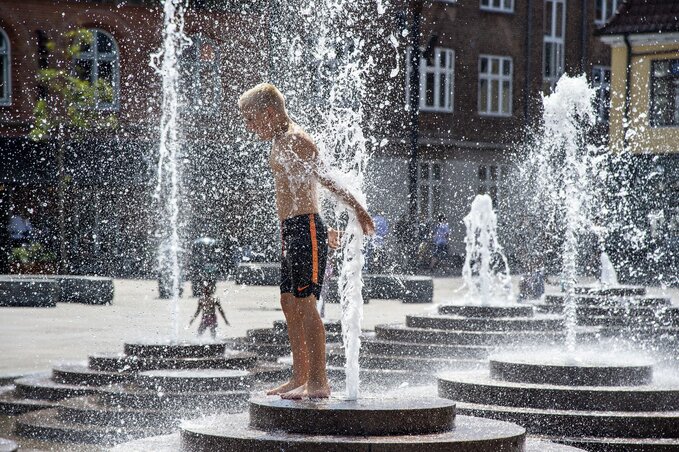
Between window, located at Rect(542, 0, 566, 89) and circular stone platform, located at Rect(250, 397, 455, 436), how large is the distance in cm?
3872

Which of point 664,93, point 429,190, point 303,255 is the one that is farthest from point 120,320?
point 429,190

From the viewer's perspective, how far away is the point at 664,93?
34500mm

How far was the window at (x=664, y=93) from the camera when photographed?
34.0 meters

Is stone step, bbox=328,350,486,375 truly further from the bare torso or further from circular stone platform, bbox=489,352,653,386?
the bare torso

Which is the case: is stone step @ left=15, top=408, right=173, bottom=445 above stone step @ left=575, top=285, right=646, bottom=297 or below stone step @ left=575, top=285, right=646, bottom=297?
below

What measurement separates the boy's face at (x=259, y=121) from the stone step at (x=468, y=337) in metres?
5.87

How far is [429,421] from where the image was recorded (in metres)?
5.88

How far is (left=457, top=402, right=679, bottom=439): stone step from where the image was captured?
748cm

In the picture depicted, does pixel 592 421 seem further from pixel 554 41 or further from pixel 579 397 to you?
pixel 554 41

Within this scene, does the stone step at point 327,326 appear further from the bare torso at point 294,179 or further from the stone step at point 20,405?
the bare torso at point 294,179

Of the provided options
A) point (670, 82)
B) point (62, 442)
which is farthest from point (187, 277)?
point (62, 442)

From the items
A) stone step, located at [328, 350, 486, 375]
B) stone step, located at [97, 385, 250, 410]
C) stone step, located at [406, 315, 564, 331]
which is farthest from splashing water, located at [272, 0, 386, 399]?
stone step, located at [97, 385, 250, 410]

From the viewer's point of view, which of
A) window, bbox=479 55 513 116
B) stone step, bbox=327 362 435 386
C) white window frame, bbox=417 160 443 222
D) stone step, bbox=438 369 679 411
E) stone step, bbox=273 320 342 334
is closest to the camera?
stone step, bbox=438 369 679 411

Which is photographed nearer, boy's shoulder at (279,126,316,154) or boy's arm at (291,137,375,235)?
boy's arm at (291,137,375,235)
